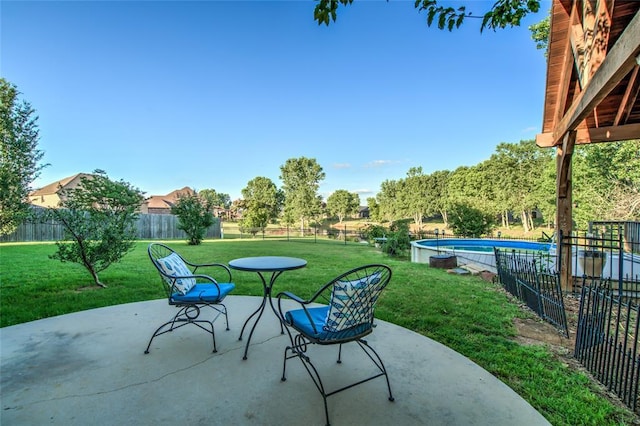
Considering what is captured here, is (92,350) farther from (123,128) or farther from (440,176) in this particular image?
(440,176)

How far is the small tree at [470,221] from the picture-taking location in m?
13.5

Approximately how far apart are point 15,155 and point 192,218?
8.10m

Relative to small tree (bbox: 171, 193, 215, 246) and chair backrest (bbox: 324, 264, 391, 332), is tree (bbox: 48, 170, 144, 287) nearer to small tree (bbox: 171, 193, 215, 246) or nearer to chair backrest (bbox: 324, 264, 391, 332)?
chair backrest (bbox: 324, 264, 391, 332)

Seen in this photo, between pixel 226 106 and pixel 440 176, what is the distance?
24.0m

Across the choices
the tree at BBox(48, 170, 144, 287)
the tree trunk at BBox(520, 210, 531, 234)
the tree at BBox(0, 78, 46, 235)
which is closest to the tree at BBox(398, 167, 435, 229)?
the tree trunk at BBox(520, 210, 531, 234)

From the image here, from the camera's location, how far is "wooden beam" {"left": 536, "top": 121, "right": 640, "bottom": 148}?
5238 mm

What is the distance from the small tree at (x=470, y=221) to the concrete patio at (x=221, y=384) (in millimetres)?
12279

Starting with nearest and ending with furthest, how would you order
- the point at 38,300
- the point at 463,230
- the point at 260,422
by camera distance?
the point at 260,422
the point at 38,300
the point at 463,230

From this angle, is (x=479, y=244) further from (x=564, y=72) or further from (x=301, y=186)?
(x=301, y=186)

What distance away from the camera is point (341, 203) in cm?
3553

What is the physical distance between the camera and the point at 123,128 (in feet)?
33.1

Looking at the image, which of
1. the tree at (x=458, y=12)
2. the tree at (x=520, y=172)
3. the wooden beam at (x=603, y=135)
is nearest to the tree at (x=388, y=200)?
Result: the tree at (x=520, y=172)

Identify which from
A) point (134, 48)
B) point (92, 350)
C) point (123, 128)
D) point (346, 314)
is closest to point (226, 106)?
point (123, 128)

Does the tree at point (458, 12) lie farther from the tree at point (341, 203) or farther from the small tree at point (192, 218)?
the tree at point (341, 203)
